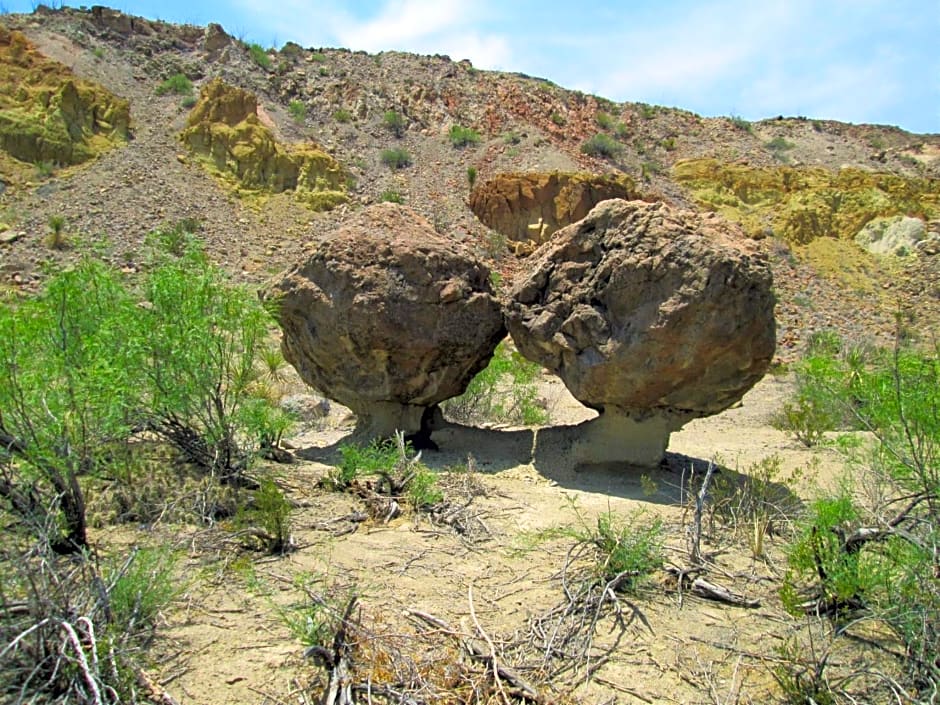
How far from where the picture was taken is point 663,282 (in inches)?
237

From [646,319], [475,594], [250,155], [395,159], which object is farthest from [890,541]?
[395,159]

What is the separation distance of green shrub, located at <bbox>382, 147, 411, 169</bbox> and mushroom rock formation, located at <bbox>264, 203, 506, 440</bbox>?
1673cm

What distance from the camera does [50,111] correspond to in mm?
19906

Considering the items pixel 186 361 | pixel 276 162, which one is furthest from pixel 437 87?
pixel 186 361

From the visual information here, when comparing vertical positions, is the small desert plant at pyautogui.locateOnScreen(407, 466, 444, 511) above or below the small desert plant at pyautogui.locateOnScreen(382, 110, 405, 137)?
below

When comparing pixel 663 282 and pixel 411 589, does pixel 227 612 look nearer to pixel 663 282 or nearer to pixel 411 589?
pixel 411 589

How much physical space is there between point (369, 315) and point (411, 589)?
3.32 meters

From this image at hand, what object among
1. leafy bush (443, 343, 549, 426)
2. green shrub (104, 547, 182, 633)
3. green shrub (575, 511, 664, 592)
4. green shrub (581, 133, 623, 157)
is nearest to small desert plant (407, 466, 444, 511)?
green shrub (575, 511, 664, 592)

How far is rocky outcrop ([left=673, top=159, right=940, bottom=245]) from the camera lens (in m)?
22.5

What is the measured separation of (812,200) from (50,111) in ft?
70.7

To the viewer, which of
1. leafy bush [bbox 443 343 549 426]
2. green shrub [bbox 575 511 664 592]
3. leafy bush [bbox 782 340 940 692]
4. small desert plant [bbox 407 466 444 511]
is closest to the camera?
leafy bush [bbox 782 340 940 692]

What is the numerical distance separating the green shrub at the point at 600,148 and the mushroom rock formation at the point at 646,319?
20.6 meters

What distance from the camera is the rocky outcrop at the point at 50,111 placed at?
62.7ft

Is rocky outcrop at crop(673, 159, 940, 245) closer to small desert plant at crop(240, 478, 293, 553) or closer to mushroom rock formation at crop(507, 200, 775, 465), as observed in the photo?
mushroom rock formation at crop(507, 200, 775, 465)
